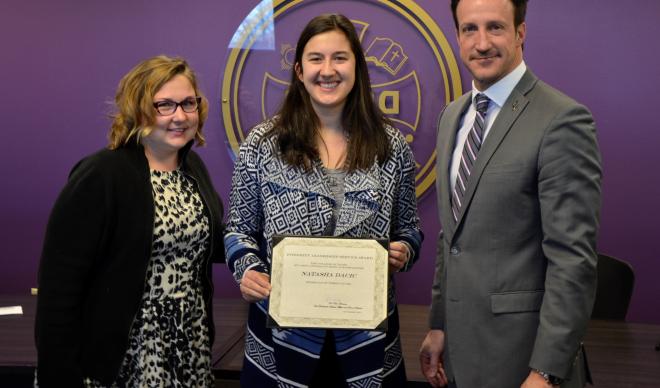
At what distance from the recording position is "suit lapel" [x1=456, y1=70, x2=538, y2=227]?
1588mm

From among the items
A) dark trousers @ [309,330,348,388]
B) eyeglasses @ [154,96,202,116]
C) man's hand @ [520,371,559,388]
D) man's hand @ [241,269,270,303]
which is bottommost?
dark trousers @ [309,330,348,388]

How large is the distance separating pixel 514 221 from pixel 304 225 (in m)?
0.57

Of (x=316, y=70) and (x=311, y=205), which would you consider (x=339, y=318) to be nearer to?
(x=311, y=205)

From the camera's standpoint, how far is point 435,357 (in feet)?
6.26

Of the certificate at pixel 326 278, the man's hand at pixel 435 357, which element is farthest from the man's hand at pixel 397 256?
the man's hand at pixel 435 357

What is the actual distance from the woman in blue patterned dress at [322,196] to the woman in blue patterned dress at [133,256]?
0.19 meters

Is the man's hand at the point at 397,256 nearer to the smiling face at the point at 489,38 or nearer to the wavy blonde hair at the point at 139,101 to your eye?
the smiling face at the point at 489,38

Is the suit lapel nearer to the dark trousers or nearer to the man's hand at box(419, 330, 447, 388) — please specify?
the man's hand at box(419, 330, 447, 388)

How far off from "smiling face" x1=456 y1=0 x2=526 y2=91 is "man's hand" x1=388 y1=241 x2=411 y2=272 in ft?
1.69

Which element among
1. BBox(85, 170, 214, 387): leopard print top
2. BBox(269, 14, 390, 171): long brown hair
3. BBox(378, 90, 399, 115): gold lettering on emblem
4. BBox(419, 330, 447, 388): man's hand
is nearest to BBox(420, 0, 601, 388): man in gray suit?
BBox(419, 330, 447, 388): man's hand

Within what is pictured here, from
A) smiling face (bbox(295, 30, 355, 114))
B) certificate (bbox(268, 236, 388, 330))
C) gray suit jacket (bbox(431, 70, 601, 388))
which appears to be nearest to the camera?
gray suit jacket (bbox(431, 70, 601, 388))

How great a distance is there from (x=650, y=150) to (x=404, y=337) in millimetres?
1555

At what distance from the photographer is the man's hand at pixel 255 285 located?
1757mm

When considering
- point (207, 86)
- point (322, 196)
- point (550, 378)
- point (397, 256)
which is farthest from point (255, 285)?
point (207, 86)
